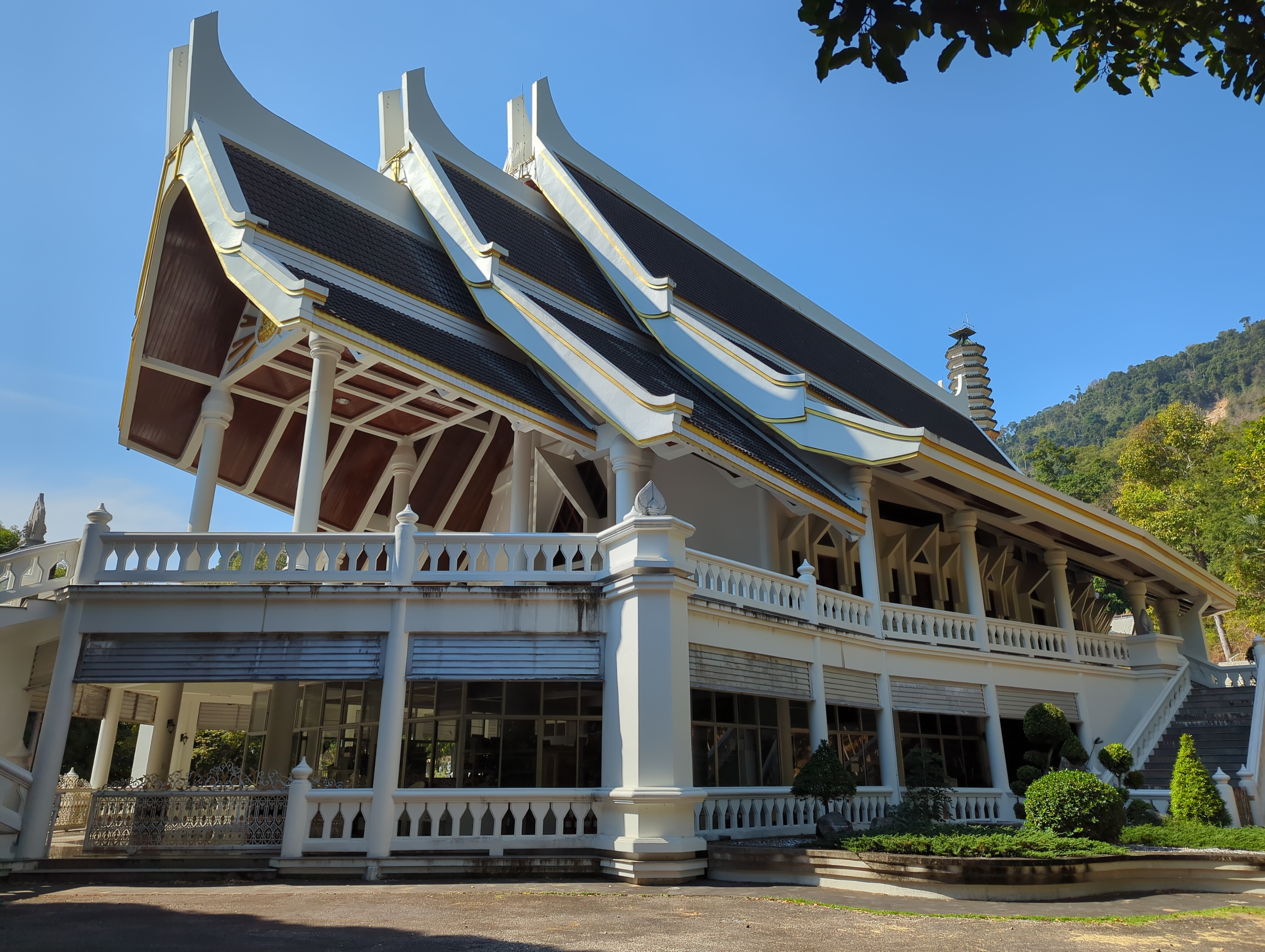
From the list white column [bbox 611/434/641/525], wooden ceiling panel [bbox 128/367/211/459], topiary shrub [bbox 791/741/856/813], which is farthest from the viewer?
wooden ceiling panel [bbox 128/367/211/459]

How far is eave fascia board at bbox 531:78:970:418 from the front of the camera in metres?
21.7

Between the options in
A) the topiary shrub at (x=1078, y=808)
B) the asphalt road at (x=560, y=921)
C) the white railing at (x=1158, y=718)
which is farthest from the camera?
the white railing at (x=1158, y=718)

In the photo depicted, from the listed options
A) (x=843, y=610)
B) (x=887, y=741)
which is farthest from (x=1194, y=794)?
(x=843, y=610)

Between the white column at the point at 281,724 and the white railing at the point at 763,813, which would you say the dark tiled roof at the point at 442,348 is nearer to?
the white column at the point at 281,724

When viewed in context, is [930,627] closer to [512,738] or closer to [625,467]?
[625,467]

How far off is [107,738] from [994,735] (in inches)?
615

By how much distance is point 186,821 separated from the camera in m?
10.6

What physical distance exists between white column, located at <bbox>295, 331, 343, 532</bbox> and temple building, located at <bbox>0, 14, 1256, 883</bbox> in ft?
0.31

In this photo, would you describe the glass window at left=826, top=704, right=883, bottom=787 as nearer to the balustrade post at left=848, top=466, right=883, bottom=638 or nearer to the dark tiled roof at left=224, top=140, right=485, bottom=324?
the balustrade post at left=848, top=466, right=883, bottom=638

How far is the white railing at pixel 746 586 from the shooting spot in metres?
12.1

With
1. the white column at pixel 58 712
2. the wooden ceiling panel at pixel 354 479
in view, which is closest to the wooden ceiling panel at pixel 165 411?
the wooden ceiling panel at pixel 354 479

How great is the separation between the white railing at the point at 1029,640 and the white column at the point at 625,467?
7951 millimetres

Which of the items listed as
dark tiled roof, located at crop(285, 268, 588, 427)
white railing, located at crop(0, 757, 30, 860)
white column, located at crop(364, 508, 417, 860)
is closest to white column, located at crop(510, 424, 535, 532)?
dark tiled roof, located at crop(285, 268, 588, 427)

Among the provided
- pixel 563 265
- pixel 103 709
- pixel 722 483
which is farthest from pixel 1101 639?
pixel 103 709
